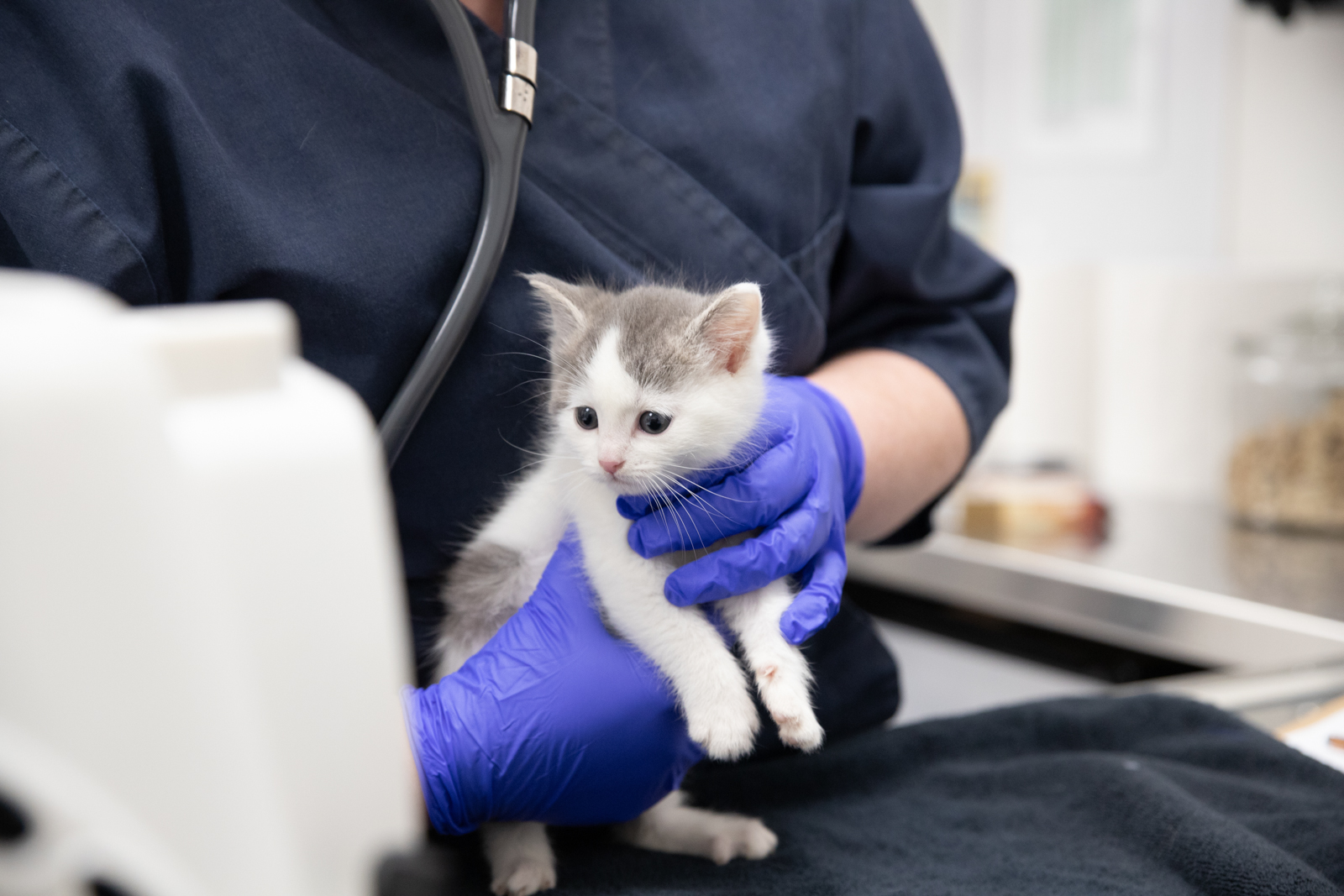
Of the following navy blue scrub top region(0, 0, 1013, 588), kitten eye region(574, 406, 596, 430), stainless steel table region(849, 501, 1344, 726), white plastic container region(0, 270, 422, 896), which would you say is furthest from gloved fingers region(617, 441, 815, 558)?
stainless steel table region(849, 501, 1344, 726)

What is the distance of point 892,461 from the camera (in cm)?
118

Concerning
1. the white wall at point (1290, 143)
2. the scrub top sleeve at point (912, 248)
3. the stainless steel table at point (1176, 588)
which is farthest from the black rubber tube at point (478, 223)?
the white wall at point (1290, 143)

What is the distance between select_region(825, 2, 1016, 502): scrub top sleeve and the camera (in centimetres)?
117

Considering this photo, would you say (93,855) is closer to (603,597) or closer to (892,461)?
(603,597)

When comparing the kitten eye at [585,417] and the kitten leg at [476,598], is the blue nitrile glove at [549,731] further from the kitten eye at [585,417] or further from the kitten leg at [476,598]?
the kitten eye at [585,417]

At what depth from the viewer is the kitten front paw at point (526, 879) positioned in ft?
2.74

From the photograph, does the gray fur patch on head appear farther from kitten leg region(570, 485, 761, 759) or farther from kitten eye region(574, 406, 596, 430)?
kitten leg region(570, 485, 761, 759)

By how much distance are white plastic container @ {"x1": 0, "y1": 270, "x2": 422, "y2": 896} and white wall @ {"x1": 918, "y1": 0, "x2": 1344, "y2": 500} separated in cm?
257

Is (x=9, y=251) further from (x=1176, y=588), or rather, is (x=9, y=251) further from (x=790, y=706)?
(x=1176, y=588)

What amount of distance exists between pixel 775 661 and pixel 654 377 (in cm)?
30

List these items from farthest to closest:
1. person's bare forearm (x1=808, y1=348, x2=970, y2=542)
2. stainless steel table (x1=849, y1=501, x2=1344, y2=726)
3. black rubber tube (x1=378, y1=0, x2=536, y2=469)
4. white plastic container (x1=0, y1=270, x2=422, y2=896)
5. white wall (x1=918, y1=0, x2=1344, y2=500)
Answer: white wall (x1=918, y1=0, x2=1344, y2=500) < stainless steel table (x1=849, y1=501, x2=1344, y2=726) < person's bare forearm (x1=808, y1=348, x2=970, y2=542) < black rubber tube (x1=378, y1=0, x2=536, y2=469) < white plastic container (x1=0, y1=270, x2=422, y2=896)

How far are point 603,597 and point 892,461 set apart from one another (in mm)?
437

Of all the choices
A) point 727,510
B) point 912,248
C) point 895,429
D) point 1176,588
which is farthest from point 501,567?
point 1176,588

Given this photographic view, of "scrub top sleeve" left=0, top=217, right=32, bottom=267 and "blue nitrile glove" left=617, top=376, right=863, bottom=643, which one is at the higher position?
"scrub top sleeve" left=0, top=217, right=32, bottom=267
